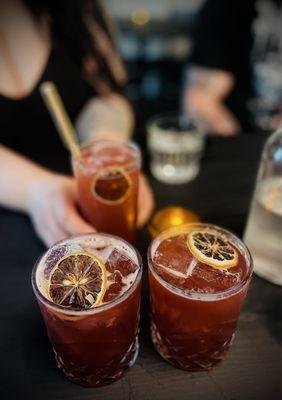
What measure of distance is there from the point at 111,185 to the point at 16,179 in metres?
0.33

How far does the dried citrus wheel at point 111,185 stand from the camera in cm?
85

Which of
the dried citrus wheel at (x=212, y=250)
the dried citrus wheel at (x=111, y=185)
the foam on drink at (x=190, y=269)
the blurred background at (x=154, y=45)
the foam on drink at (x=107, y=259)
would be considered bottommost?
the blurred background at (x=154, y=45)

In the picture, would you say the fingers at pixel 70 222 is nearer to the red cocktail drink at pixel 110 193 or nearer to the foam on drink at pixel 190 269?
the red cocktail drink at pixel 110 193

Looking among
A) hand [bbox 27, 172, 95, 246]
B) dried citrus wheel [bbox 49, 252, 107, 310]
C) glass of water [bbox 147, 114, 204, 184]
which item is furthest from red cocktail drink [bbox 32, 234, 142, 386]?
glass of water [bbox 147, 114, 204, 184]

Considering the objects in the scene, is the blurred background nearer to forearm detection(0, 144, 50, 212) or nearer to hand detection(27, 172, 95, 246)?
forearm detection(0, 144, 50, 212)

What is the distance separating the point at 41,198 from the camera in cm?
94

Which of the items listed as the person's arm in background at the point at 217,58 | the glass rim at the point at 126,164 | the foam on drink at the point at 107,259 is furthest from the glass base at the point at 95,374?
the person's arm in background at the point at 217,58

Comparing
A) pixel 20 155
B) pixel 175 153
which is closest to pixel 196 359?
pixel 175 153

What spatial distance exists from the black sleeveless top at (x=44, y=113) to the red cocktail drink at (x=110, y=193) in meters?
0.37

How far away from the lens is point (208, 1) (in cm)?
194

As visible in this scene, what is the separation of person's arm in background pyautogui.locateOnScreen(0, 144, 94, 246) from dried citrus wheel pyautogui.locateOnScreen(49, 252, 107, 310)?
0.25 meters

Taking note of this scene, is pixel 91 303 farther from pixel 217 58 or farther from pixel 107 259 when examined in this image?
pixel 217 58

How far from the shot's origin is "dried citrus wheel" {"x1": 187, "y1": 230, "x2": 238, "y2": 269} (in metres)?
0.61

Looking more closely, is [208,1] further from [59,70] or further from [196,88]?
[59,70]
